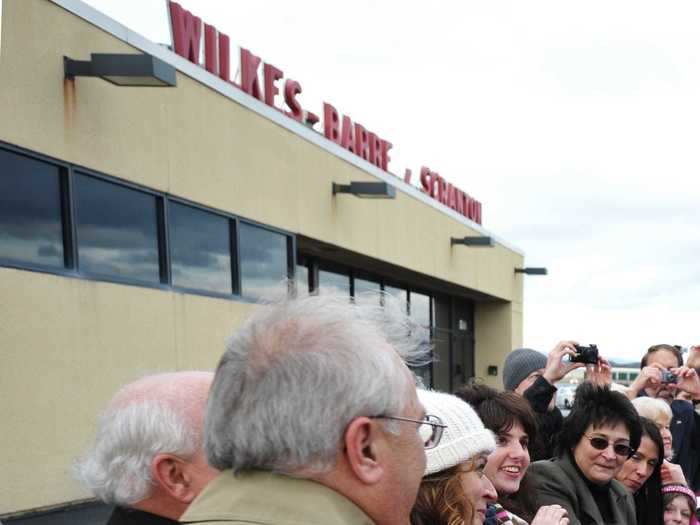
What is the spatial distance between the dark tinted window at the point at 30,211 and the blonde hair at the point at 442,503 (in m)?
5.06

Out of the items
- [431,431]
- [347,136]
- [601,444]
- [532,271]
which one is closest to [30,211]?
[601,444]

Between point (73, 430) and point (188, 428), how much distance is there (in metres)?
5.66

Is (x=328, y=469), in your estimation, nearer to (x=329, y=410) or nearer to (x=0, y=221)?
(x=329, y=410)

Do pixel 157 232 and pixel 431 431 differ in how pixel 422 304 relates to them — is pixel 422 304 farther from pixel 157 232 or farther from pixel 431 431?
pixel 431 431

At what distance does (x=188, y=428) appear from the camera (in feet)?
7.79

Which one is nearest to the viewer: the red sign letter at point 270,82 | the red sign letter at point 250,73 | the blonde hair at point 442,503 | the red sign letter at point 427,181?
the blonde hair at point 442,503

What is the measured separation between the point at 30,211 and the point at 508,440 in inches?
189

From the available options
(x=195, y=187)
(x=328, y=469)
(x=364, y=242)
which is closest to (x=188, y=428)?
(x=328, y=469)

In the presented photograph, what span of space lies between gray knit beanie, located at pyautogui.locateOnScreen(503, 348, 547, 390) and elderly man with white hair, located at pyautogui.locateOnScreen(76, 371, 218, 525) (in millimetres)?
3566

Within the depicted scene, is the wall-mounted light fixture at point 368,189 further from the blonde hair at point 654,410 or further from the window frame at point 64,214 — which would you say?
the blonde hair at point 654,410

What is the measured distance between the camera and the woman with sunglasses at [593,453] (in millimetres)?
4320

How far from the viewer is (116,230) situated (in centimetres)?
865

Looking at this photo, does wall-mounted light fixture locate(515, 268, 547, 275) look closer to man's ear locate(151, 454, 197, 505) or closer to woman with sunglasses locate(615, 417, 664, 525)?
woman with sunglasses locate(615, 417, 664, 525)

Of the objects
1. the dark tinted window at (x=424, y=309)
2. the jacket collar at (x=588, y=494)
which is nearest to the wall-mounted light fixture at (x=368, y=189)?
the dark tinted window at (x=424, y=309)
